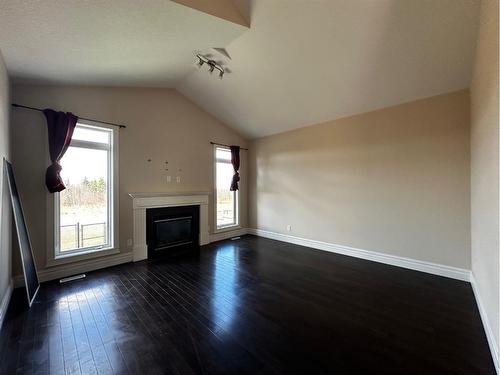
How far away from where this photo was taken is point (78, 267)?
333 centimetres

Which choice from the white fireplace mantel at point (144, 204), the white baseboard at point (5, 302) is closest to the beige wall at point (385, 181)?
the white fireplace mantel at point (144, 204)

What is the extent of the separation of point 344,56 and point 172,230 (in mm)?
4096

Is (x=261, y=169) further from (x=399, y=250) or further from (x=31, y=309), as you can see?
(x=31, y=309)

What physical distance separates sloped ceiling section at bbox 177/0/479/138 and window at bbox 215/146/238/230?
1.54m

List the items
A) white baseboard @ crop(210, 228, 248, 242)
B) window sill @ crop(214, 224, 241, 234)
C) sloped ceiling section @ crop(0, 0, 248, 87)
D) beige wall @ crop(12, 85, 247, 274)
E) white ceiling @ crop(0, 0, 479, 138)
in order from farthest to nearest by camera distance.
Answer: window sill @ crop(214, 224, 241, 234)
white baseboard @ crop(210, 228, 248, 242)
beige wall @ crop(12, 85, 247, 274)
white ceiling @ crop(0, 0, 479, 138)
sloped ceiling section @ crop(0, 0, 248, 87)

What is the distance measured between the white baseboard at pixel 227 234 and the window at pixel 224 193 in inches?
6.0

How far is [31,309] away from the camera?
93.2 inches

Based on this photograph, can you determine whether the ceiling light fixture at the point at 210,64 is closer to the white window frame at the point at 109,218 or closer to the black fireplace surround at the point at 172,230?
the white window frame at the point at 109,218

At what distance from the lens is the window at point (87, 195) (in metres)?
3.30

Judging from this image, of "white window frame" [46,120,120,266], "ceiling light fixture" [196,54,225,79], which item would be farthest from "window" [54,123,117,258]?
"ceiling light fixture" [196,54,225,79]

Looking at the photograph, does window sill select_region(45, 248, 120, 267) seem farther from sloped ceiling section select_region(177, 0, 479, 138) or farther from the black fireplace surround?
sloped ceiling section select_region(177, 0, 479, 138)

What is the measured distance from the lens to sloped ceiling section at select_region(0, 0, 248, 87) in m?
1.87

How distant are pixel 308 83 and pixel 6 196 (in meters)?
4.20

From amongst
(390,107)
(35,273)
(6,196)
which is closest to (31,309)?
(35,273)
